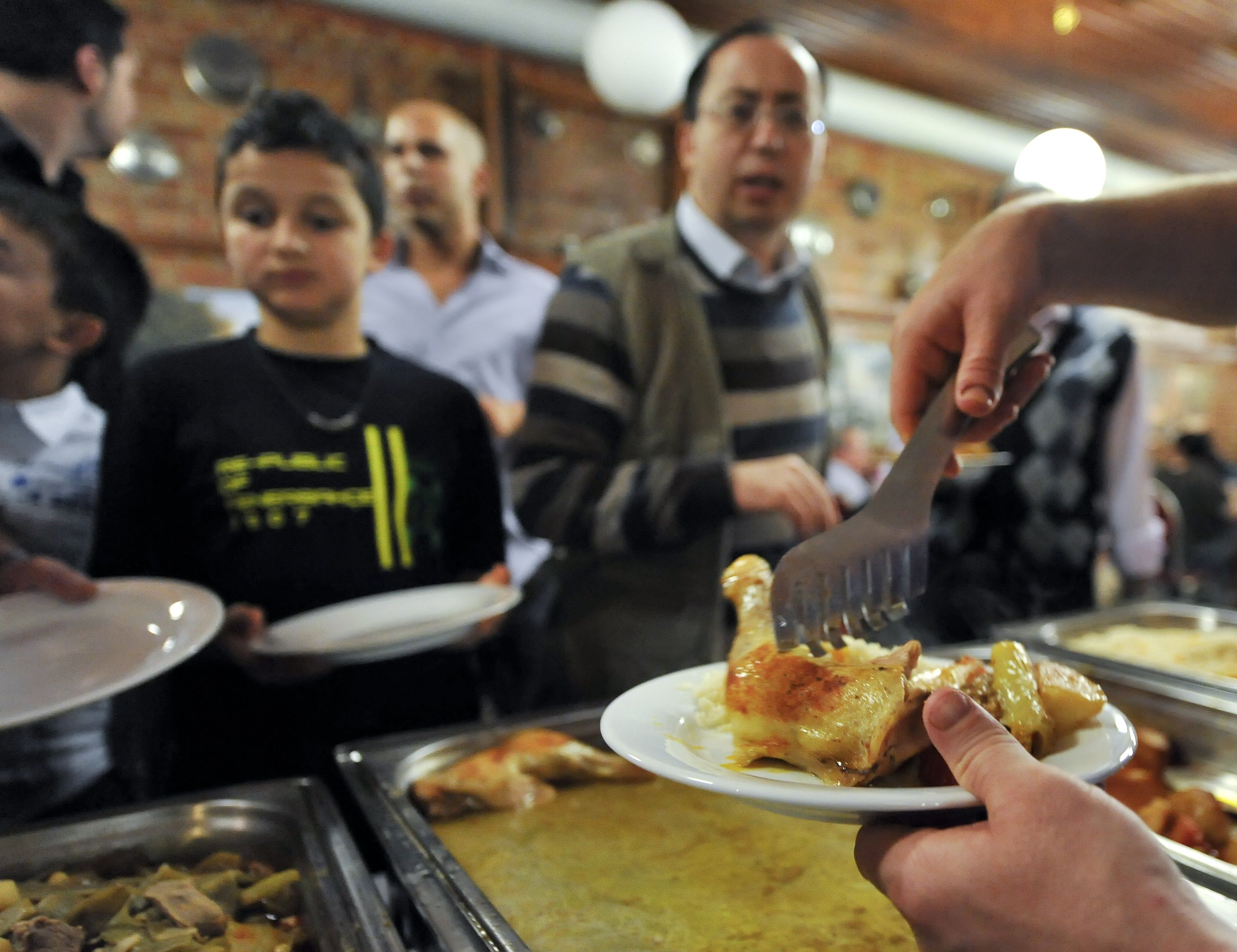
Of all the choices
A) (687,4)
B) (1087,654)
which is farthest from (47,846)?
(687,4)

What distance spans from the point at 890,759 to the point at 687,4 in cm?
409

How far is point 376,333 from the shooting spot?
94.1 inches

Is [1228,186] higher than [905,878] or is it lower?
higher

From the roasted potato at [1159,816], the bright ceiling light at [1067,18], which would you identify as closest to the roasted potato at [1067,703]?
the roasted potato at [1159,816]

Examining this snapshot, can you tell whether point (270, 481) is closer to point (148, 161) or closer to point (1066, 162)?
point (148, 161)

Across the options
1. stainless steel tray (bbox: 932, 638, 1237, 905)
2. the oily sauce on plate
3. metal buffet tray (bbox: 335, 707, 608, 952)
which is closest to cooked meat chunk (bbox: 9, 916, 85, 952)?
metal buffet tray (bbox: 335, 707, 608, 952)

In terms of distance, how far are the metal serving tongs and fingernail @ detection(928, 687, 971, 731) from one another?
0.14 m

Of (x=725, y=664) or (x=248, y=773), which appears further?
(x=248, y=773)

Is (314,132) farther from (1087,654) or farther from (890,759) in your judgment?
(1087,654)

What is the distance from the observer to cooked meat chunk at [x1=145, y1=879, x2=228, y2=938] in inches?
33.9

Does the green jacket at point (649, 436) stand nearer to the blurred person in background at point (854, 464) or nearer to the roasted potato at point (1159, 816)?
the roasted potato at point (1159, 816)

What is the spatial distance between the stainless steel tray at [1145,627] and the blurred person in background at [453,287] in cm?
123

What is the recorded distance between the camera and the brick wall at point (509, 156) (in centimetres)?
312

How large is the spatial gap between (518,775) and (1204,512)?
5911mm
